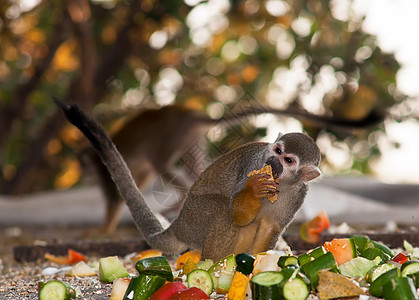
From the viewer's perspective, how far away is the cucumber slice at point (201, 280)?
1481mm

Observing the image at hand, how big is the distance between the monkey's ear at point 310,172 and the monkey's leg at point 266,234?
19cm

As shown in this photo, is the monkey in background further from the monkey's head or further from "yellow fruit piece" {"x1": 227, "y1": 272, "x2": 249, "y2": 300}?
"yellow fruit piece" {"x1": 227, "y1": 272, "x2": 249, "y2": 300}

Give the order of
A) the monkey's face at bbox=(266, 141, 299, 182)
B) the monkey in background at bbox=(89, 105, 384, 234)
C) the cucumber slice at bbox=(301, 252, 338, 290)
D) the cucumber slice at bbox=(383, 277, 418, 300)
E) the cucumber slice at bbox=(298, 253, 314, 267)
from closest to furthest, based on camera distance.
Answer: the cucumber slice at bbox=(383, 277, 418, 300)
the cucumber slice at bbox=(301, 252, 338, 290)
the cucumber slice at bbox=(298, 253, 314, 267)
the monkey's face at bbox=(266, 141, 299, 182)
the monkey in background at bbox=(89, 105, 384, 234)

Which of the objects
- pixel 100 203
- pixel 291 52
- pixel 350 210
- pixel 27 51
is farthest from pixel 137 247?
pixel 27 51

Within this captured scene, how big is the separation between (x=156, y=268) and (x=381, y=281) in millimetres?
617

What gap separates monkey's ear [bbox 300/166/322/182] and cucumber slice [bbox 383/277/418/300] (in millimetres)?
485

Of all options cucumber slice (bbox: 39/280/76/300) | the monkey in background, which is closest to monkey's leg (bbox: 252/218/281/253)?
cucumber slice (bbox: 39/280/76/300)

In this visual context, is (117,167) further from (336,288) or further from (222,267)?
(336,288)

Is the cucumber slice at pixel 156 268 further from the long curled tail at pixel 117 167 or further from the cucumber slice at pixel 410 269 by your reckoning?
the cucumber slice at pixel 410 269

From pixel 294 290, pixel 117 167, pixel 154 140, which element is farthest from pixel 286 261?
pixel 154 140

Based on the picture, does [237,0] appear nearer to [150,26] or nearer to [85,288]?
[150,26]

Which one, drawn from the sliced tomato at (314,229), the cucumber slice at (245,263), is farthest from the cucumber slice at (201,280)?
the sliced tomato at (314,229)

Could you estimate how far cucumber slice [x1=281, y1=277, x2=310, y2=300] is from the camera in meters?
1.33

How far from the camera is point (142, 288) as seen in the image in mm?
1427
